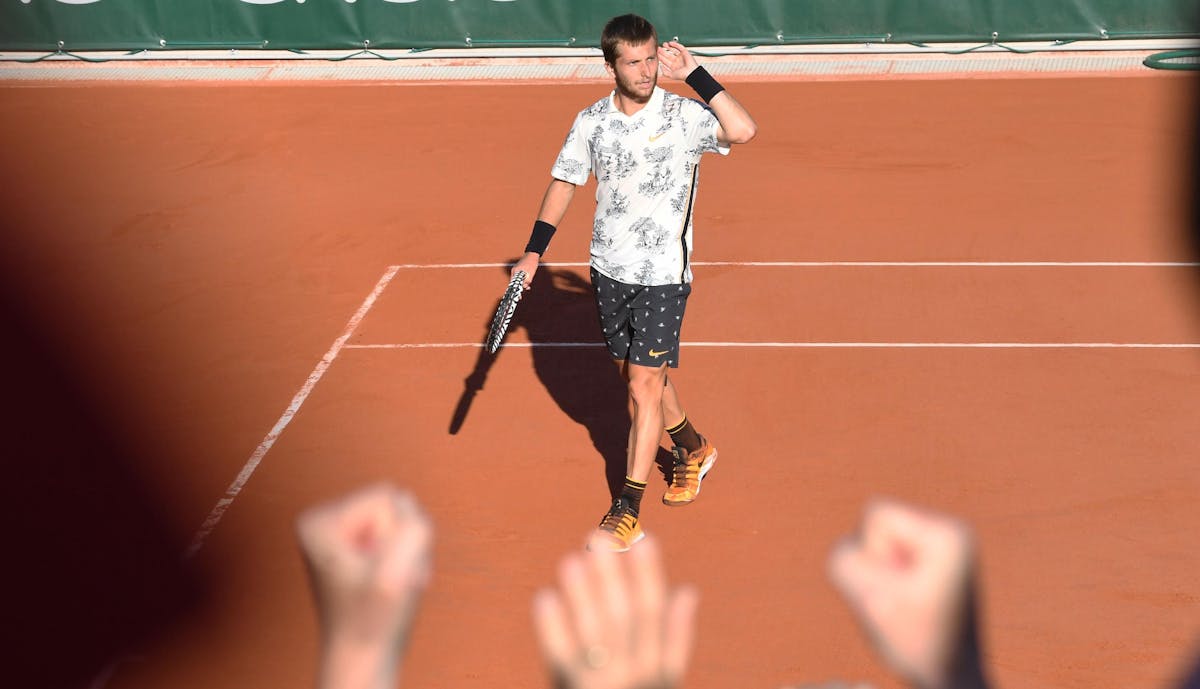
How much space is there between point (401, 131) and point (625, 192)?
931 cm

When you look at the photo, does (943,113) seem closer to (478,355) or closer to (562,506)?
(478,355)

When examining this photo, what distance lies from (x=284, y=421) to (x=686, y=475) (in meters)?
A: 2.55

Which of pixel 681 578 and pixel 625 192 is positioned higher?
pixel 625 192

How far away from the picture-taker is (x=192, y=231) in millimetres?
11781

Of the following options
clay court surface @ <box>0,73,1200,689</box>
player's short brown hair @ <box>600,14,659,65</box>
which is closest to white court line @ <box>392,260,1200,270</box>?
clay court surface @ <box>0,73,1200,689</box>

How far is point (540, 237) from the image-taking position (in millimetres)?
6441

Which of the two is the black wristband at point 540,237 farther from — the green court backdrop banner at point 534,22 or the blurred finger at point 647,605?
the green court backdrop banner at point 534,22

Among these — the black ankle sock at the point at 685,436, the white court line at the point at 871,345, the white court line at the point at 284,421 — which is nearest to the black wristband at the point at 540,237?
the black ankle sock at the point at 685,436

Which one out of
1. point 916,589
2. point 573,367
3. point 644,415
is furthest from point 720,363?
point 916,589

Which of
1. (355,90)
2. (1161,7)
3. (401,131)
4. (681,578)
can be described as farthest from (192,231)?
(1161,7)

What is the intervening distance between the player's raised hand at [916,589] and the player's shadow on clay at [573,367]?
18.9 feet

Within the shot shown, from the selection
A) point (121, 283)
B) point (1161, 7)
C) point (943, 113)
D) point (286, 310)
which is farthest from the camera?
point (1161, 7)

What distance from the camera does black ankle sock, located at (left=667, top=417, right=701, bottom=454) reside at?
22.1 feet

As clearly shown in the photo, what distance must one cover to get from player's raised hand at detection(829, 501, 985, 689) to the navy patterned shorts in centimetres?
505
